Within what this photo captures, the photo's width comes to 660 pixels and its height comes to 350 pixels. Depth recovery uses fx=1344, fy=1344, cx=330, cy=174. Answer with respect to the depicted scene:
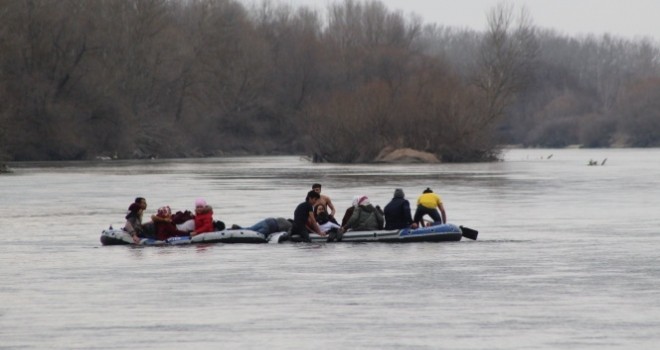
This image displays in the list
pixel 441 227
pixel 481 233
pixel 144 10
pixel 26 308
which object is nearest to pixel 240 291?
pixel 26 308

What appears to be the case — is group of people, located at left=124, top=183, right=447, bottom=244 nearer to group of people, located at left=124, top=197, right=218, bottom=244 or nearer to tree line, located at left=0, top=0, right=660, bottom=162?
group of people, located at left=124, top=197, right=218, bottom=244

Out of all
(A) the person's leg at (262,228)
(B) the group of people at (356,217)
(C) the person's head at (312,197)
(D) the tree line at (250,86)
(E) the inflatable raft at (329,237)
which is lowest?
(E) the inflatable raft at (329,237)

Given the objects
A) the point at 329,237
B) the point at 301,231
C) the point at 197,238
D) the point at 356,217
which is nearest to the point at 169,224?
the point at 197,238

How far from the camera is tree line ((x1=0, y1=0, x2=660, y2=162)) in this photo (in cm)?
8962

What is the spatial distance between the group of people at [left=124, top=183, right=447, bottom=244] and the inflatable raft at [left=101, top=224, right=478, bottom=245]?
129mm

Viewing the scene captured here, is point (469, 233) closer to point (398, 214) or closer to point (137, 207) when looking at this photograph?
point (398, 214)

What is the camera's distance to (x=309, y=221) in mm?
26922

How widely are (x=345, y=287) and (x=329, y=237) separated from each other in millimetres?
7637

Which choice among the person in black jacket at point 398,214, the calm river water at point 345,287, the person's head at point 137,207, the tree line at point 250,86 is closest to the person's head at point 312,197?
the calm river water at point 345,287

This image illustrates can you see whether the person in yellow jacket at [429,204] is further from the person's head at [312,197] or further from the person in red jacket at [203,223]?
the person in red jacket at [203,223]

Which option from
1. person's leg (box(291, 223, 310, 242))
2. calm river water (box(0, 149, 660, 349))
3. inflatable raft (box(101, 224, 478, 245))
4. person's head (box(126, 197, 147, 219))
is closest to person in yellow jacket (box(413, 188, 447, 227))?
inflatable raft (box(101, 224, 478, 245))

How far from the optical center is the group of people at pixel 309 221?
2653cm

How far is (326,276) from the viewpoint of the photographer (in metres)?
20.8

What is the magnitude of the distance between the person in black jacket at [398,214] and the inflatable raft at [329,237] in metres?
0.28
